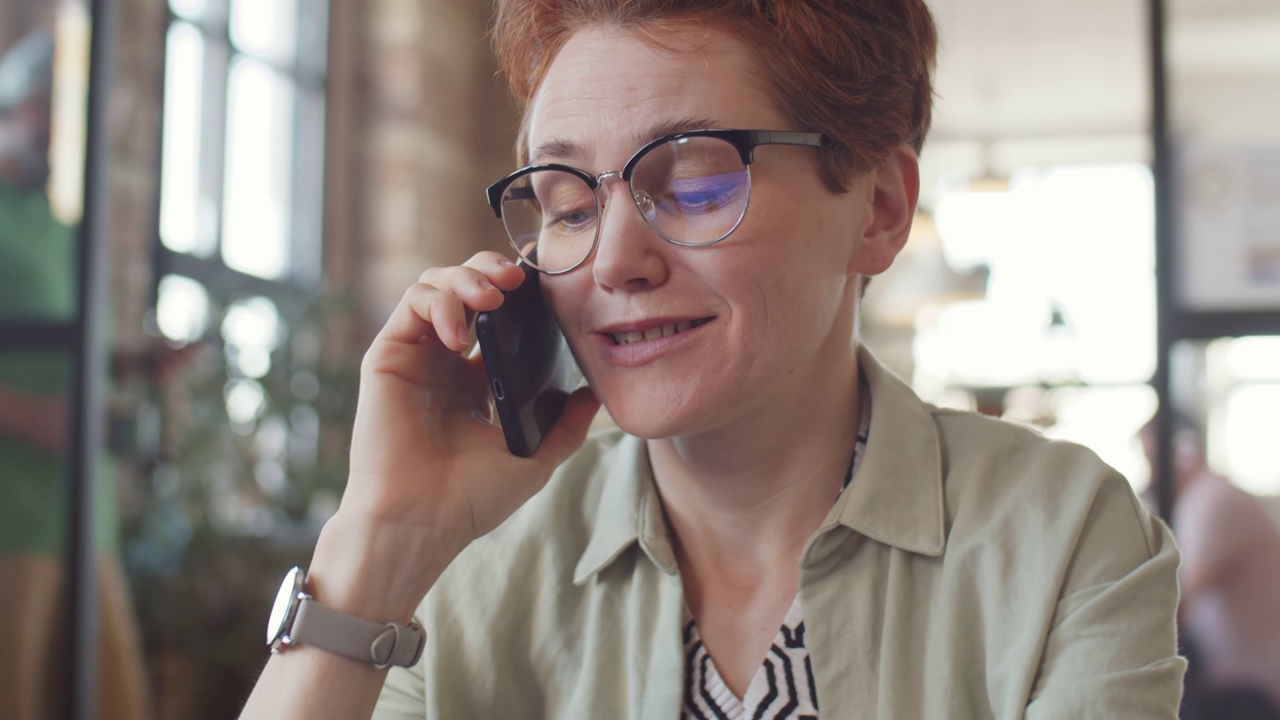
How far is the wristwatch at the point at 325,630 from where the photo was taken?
3.67 ft

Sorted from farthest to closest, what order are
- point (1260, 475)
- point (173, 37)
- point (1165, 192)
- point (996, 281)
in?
point (996, 281) → point (173, 37) → point (1260, 475) → point (1165, 192)

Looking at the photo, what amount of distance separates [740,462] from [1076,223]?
21.5 feet

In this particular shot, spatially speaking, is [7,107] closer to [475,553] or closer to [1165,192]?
[475,553]

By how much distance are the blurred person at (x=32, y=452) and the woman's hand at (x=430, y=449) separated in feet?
4.84

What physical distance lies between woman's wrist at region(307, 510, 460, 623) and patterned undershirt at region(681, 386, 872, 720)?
28 centimetres

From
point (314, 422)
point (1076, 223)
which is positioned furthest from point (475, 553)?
point (1076, 223)

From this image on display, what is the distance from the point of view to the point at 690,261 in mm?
1075

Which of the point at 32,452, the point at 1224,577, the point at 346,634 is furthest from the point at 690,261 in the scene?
the point at 1224,577

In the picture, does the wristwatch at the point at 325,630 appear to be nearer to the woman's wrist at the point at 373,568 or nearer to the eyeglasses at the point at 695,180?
the woman's wrist at the point at 373,568

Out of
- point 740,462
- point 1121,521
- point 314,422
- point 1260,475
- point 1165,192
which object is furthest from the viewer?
point 314,422

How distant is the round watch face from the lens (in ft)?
3.70

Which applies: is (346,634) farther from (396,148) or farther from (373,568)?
(396,148)

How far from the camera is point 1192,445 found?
2730 millimetres

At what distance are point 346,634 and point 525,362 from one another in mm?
321
